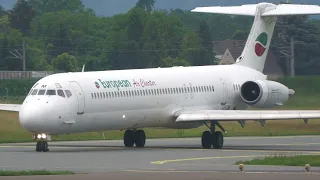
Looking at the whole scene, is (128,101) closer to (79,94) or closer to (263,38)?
(79,94)

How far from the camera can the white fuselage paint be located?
4369 cm

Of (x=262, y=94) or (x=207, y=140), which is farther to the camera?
(x=262, y=94)

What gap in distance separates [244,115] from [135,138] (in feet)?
16.2

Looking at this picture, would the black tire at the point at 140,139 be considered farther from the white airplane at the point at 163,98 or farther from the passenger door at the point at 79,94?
the passenger door at the point at 79,94

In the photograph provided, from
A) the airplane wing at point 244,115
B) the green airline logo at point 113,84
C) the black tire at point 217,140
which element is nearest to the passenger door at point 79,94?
the green airline logo at point 113,84

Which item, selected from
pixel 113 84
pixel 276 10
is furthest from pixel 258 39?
pixel 113 84

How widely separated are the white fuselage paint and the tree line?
18.0 m

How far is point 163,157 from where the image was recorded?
40219mm

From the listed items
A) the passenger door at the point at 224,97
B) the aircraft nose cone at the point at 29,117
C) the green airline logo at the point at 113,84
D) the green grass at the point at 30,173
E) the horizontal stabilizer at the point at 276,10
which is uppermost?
the horizontal stabilizer at the point at 276,10

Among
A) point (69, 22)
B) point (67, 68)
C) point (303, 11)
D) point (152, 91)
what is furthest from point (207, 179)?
point (69, 22)

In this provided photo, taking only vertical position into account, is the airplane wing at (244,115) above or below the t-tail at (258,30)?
below

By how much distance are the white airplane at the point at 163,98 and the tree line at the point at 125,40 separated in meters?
16.0

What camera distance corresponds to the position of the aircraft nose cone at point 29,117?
43000 millimetres

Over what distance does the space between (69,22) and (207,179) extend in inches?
3078
